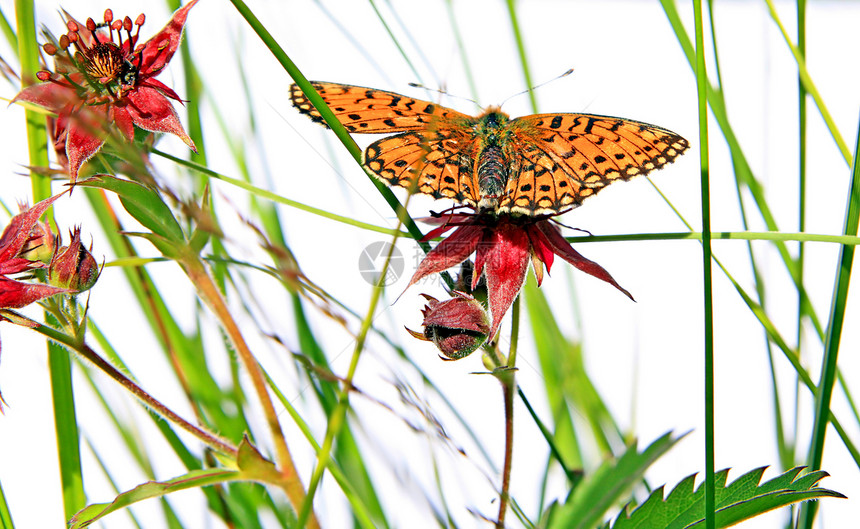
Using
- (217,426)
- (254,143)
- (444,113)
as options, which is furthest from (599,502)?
(254,143)

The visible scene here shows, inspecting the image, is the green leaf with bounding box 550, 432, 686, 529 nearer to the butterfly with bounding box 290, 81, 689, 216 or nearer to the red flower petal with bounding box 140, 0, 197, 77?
the butterfly with bounding box 290, 81, 689, 216

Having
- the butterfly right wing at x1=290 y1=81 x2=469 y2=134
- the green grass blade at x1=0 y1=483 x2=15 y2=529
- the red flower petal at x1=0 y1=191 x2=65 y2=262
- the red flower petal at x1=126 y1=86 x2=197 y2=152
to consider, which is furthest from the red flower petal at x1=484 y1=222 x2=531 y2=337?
the green grass blade at x1=0 y1=483 x2=15 y2=529

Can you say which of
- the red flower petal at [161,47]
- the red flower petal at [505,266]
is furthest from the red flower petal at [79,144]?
the red flower petal at [505,266]

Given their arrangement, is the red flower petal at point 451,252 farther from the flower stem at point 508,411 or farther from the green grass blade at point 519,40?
the green grass blade at point 519,40

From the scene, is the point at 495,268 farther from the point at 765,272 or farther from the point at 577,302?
the point at 765,272

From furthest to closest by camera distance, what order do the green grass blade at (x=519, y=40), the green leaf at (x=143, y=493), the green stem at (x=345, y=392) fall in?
the green grass blade at (x=519, y=40) → the green leaf at (x=143, y=493) → the green stem at (x=345, y=392)

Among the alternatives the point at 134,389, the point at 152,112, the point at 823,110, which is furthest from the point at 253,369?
the point at 823,110
